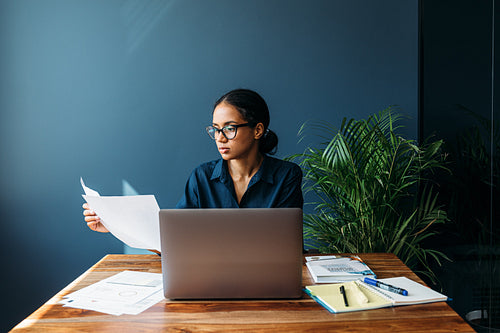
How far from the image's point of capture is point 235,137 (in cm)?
182

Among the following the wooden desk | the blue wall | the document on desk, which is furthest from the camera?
the blue wall

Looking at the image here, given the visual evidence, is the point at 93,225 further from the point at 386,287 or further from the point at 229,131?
the point at 386,287

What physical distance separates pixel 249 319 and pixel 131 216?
1.68ft

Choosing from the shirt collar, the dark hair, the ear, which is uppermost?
the dark hair

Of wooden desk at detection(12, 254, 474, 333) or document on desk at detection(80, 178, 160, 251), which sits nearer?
wooden desk at detection(12, 254, 474, 333)

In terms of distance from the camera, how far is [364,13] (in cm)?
299

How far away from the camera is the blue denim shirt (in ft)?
6.37

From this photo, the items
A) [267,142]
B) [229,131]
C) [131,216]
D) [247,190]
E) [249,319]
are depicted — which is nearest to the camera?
[249,319]

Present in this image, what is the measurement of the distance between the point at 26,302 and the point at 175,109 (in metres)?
1.71

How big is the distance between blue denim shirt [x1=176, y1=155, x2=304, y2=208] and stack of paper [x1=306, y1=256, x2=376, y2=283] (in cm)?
42

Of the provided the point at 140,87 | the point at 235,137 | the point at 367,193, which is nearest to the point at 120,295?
the point at 235,137

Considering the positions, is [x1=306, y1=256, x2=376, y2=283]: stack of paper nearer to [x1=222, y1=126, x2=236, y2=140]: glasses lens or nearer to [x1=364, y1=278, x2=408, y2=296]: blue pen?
[x1=364, y1=278, x2=408, y2=296]: blue pen

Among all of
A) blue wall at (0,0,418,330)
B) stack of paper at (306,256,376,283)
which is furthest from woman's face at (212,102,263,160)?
blue wall at (0,0,418,330)

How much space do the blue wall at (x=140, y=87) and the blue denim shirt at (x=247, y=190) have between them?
1.03m
